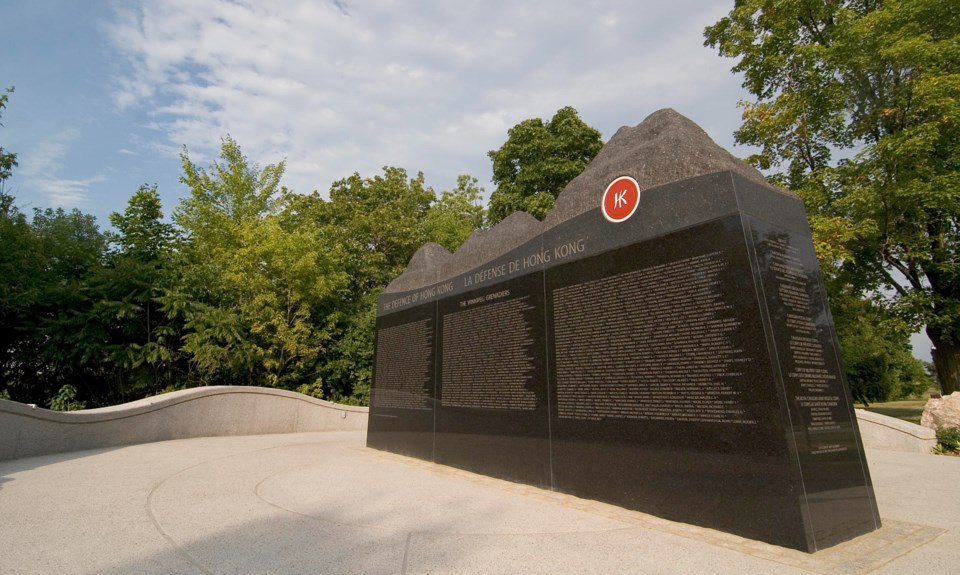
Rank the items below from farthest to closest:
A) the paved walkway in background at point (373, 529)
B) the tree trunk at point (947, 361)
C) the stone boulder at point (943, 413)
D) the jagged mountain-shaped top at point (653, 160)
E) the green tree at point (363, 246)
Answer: the green tree at point (363, 246) → the tree trunk at point (947, 361) → the stone boulder at point (943, 413) → the jagged mountain-shaped top at point (653, 160) → the paved walkway in background at point (373, 529)

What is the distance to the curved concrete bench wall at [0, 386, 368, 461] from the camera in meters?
8.23

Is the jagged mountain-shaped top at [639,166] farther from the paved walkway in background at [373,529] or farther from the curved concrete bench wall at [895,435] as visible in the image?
the curved concrete bench wall at [895,435]

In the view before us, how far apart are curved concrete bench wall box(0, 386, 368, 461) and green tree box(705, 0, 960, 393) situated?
1506 centimetres

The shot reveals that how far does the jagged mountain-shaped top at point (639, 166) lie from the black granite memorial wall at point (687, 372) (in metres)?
0.22

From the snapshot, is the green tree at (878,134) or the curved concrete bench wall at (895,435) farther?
the green tree at (878,134)

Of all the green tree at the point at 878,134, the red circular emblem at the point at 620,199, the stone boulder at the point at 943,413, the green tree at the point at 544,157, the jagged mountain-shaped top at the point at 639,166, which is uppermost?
the green tree at the point at 544,157

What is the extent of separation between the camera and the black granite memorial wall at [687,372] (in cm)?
416

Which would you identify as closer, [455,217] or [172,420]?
[172,420]

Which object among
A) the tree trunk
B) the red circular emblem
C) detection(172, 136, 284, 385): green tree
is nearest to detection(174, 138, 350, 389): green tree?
detection(172, 136, 284, 385): green tree

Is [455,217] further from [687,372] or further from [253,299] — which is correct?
[687,372]

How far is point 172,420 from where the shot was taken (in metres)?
11.1

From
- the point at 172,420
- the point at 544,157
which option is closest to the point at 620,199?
the point at 172,420

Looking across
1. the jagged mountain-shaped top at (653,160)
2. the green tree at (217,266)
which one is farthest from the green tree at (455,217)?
the jagged mountain-shaped top at (653,160)

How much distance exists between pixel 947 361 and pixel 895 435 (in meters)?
5.63
